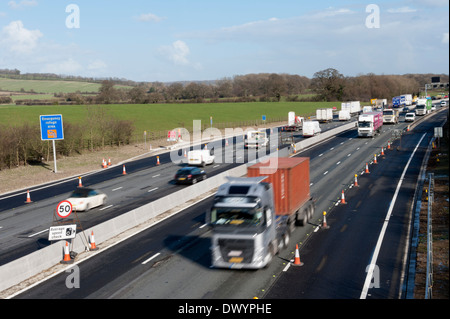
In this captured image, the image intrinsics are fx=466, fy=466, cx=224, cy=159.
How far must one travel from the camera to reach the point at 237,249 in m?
16.8

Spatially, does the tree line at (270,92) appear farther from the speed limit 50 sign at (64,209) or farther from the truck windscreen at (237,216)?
the truck windscreen at (237,216)

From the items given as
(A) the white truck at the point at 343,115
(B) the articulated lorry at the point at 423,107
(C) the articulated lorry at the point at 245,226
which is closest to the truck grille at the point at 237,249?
(C) the articulated lorry at the point at 245,226

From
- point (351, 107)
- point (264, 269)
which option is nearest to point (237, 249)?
point (264, 269)

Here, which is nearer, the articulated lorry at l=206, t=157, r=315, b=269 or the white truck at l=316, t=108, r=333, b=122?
the articulated lorry at l=206, t=157, r=315, b=269

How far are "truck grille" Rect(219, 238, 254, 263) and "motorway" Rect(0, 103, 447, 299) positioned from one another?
74cm

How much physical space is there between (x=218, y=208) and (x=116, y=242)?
291 inches

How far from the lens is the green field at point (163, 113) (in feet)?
285

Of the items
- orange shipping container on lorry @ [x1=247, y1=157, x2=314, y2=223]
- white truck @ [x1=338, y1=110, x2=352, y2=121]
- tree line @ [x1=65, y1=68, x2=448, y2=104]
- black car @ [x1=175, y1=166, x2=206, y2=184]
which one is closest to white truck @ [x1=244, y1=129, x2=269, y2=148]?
black car @ [x1=175, y1=166, x2=206, y2=184]

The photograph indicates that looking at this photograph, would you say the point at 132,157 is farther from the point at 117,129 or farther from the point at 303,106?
the point at 303,106

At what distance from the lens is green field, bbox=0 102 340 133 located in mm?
86875

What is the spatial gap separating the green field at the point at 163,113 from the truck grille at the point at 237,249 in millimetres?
63383

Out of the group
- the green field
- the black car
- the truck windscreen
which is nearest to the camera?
the truck windscreen

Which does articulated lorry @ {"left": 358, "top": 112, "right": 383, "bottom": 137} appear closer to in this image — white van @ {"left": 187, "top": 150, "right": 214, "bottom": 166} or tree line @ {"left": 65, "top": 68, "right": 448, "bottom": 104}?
white van @ {"left": 187, "top": 150, "right": 214, "bottom": 166}

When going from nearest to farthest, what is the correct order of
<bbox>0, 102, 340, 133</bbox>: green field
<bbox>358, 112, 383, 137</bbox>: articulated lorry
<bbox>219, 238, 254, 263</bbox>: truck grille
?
<bbox>219, 238, 254, 263</bbox>: truck grille
<bbox>358, 112, 383, 137</bbox>: articulated lorry
<bbox>0, 102, 340, 133</bbox>: green field
